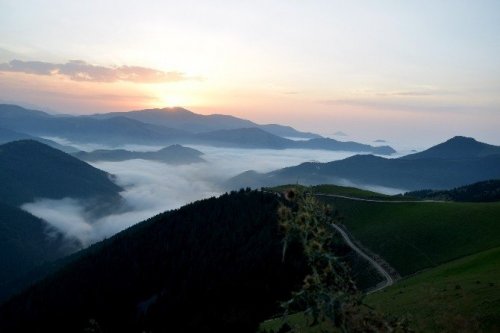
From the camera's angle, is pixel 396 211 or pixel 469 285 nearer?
pixel 469 285

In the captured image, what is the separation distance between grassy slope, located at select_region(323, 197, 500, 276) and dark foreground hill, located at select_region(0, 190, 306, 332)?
65.8ft

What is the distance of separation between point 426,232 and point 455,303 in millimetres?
62731

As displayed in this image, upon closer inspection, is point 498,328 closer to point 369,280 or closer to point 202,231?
point 369,280

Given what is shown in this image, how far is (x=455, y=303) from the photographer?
3809 cm

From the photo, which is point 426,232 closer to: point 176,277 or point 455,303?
point 455,303

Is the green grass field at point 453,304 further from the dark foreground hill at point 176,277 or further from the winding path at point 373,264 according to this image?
the dark foreground hill at point 176,277

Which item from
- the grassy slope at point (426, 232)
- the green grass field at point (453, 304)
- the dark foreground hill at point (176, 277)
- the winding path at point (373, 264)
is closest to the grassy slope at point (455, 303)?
the green grass field at point (453, 304)

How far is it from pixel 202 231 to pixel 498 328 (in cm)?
11624

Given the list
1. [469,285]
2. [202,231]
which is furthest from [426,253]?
[202,231]

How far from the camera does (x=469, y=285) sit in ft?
140

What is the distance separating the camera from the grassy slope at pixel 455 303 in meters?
33.2

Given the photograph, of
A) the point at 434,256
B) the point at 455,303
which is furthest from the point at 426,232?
the point at 455,303

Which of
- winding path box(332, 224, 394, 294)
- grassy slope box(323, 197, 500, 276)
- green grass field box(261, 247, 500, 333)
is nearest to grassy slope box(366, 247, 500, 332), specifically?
green grass field box(261, 247, 500, 333)

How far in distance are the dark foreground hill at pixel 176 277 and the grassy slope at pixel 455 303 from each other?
39908mm
